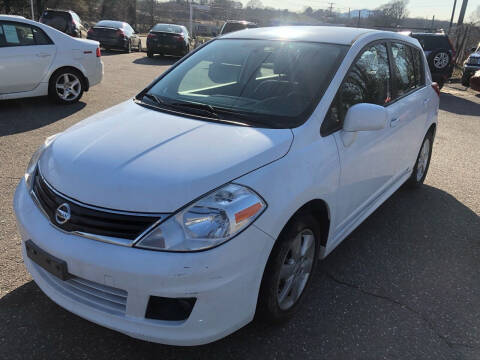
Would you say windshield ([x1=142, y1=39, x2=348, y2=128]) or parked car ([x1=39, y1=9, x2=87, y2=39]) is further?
parked car ([x1=39, y1=9, x2=87, y2=39])

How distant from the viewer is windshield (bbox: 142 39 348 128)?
9.25 feet

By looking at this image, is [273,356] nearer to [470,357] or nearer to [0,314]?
[470,357]

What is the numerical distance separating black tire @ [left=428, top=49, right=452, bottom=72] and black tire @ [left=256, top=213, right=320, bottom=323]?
12277 mm

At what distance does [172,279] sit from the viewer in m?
1.92

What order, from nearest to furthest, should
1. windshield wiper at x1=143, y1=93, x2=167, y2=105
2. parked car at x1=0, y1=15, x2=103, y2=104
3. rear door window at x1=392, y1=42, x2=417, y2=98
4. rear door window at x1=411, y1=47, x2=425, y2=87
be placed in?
windshield wiper at x1=143, y1=93, x2=167, y2=105, rear door window at x1=392, y1=42, x2=417, y2=98, rear door window at x1=411, y1=47, x2=425, y2=87, parked car at x1=0, y1=15, x2=103, y2=104

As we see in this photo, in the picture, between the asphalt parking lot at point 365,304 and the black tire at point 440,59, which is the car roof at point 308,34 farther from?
the black tire at point 440,59

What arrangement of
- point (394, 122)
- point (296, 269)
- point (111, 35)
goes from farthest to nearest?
point (111, 35)
point (394, 122)
point (296, 269)

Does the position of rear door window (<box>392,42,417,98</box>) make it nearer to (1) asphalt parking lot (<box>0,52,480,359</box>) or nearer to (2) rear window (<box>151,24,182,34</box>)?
(1) asphalt parking lot (<box>0,52,480,359</box>)

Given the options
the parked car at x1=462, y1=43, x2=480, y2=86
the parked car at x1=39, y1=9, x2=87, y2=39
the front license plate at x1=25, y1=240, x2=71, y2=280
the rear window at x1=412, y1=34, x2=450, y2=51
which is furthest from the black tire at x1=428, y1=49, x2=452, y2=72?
the parked car at x1=39, y1=9, x2=87, y2=39

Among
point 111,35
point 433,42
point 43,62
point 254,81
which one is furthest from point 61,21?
point 254,81

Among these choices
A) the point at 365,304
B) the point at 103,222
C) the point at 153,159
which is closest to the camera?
the point at 103,222

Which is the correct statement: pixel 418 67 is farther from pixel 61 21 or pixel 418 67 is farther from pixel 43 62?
pixel 61 21

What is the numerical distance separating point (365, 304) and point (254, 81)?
1.76 meters

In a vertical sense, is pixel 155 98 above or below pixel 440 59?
above
